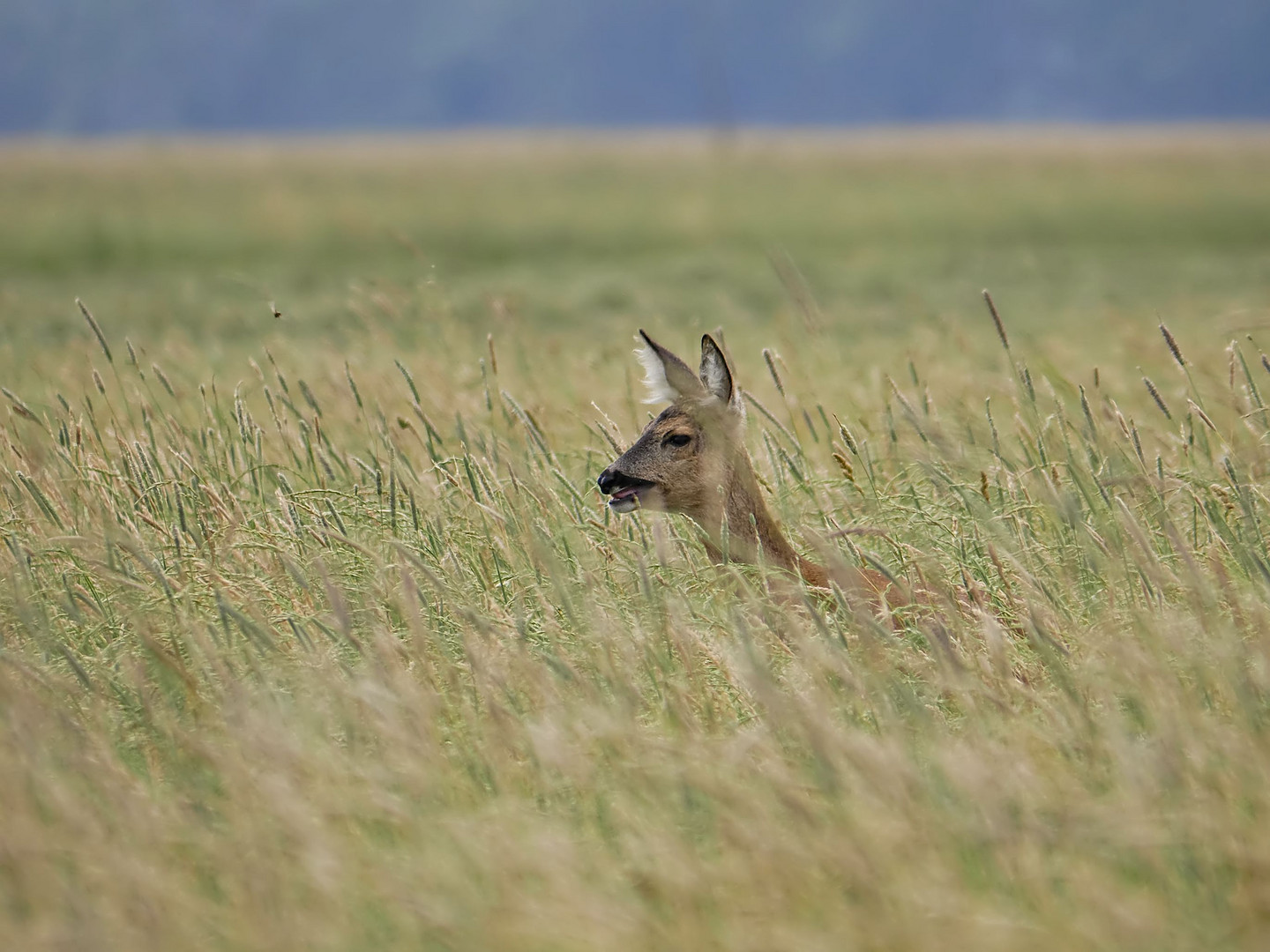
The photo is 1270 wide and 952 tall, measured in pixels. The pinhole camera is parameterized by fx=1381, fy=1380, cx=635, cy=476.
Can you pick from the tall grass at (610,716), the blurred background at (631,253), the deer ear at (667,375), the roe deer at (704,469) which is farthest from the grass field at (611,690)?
the blurred background at (631,253)

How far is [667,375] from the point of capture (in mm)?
5395

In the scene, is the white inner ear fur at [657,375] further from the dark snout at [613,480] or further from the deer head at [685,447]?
the dark snout at [613,480]

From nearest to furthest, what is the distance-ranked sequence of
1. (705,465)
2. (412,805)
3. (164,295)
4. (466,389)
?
(412,805), (705,465), (466,389), (164,295)

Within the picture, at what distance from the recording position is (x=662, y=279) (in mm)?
21672

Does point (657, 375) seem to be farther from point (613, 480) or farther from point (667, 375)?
point (613, 480)

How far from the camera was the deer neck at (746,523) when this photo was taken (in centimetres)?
493

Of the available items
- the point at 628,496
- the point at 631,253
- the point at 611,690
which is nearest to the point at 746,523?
the point at 628,496

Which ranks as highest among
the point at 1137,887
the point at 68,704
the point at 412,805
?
the point at 68,704

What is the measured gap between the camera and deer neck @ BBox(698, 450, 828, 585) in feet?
16.2

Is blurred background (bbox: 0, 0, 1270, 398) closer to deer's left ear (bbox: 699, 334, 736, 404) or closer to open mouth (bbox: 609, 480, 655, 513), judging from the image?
deer's left ear (bbox: 699, 334, 736, 404)

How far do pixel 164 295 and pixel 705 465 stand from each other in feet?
52.6

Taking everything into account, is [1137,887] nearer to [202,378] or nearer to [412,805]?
[412,805]

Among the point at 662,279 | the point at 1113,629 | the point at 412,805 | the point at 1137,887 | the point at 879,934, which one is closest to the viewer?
the point at 879,934

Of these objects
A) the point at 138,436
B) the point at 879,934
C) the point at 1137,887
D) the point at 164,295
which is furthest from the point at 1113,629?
the point at 164,295
